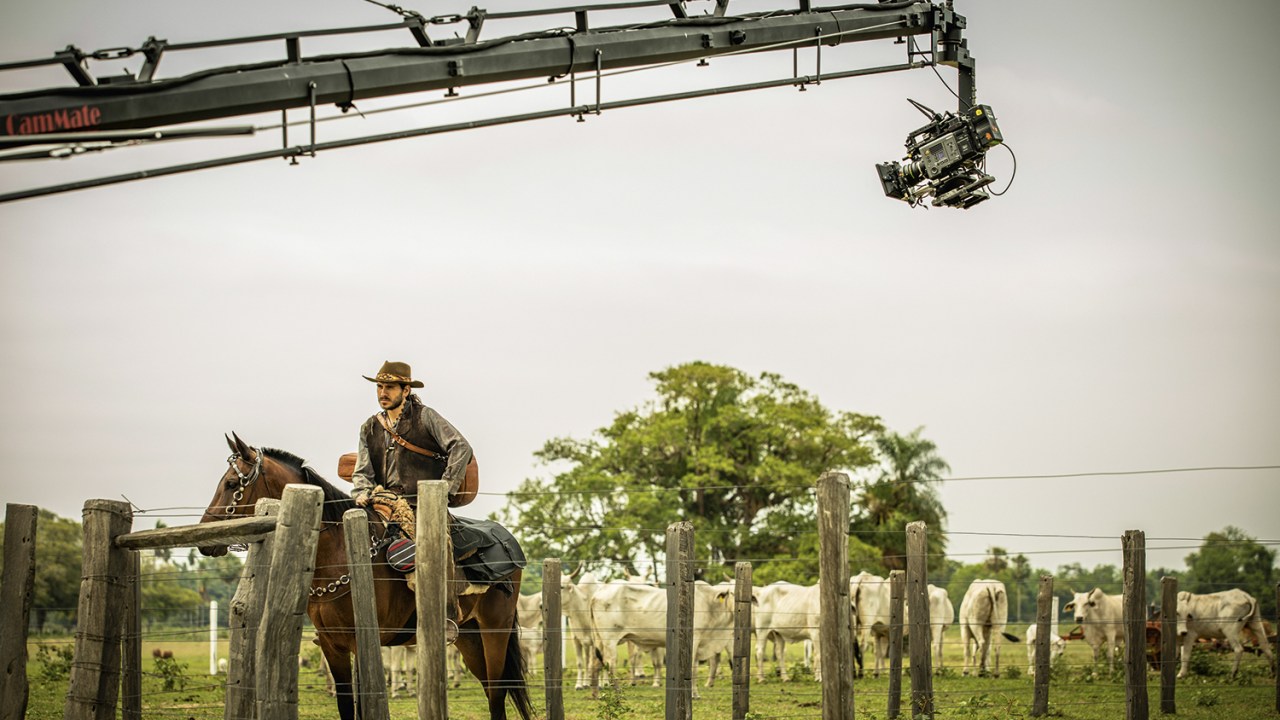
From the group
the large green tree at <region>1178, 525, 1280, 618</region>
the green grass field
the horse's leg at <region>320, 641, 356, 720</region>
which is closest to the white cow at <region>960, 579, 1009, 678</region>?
the green grass field

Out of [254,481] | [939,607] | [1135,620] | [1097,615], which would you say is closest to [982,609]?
[939,607]

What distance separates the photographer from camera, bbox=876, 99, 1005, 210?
12586mm

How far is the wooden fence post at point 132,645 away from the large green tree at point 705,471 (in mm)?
31652

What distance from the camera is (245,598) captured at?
25.5ft

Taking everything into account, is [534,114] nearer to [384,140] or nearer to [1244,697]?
[384,140]

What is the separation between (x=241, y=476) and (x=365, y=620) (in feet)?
6.17

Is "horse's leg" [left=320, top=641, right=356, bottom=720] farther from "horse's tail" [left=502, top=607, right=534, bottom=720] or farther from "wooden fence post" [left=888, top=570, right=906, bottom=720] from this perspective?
"wooden fence post" [left=888, top=570, right=906, bottom=720]

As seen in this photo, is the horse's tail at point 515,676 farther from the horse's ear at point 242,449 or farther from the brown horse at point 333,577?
the horse's ear at point 242,449

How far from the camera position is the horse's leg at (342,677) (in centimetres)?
A: 1038

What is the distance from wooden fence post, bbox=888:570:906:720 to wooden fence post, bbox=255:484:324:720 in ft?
27.0

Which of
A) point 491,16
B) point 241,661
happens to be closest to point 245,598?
point 241,661

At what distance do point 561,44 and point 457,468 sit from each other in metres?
3.72

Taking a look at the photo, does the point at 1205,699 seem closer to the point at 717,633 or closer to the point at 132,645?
the point at 717,633

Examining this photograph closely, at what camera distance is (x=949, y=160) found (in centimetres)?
1266
